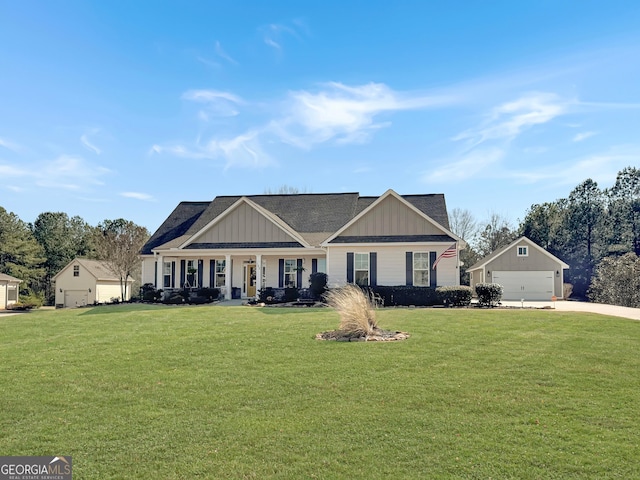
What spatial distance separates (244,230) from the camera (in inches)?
1051

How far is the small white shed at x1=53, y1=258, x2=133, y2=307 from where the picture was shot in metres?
47.3

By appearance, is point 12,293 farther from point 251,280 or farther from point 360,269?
point 360,269

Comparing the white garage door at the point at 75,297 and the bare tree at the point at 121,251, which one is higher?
the bare tree at the point at 121,251

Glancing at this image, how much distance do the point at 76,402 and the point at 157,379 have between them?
1474mm

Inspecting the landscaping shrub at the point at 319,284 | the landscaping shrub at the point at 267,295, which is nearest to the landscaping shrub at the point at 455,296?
the landscaping shrub at the point at 319,284

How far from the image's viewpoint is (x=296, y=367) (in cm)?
941

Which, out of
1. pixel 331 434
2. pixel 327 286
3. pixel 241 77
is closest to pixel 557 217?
pixel 327 286

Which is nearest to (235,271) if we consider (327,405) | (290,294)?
(290,294)

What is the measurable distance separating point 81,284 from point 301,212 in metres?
29.1

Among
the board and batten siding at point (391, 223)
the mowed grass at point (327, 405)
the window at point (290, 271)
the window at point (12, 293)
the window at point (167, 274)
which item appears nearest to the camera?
the mowed grass at point (327, 405)

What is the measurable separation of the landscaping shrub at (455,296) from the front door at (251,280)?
36.0ft

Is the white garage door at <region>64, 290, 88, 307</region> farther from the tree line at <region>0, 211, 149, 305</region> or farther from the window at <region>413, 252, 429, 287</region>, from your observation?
the window at <region>413, 252, 429, 287</region>

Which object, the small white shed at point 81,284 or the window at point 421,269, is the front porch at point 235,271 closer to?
the window at point 421,269

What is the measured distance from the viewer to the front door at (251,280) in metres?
27.4
